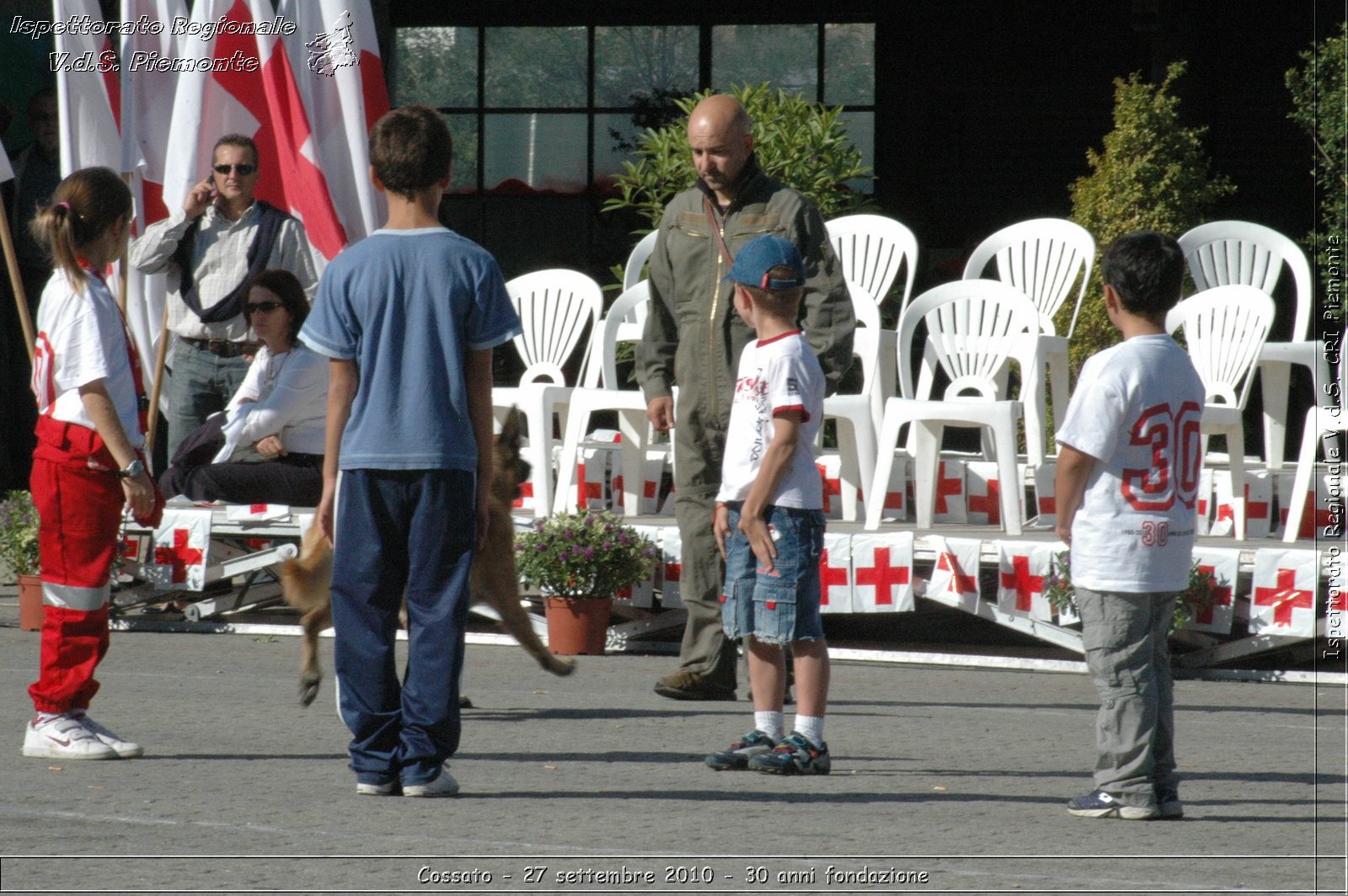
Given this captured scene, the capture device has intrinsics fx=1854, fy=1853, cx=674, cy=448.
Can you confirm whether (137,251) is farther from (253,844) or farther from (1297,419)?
(1297,419)

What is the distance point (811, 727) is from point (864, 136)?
365 inches

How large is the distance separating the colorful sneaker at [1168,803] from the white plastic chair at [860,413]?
3517 mm

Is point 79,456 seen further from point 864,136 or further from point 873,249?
point 864,136

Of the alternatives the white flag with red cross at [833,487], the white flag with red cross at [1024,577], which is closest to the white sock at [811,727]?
the white flag with red cross at [1024,577]

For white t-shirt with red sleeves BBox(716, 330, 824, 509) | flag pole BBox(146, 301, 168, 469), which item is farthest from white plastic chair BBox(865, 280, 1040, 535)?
flag pole BBox(146, 301, 168, 469)

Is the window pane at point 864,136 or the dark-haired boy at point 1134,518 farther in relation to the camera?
the window pane at point 864,136

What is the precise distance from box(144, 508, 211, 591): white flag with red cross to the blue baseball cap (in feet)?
13.1

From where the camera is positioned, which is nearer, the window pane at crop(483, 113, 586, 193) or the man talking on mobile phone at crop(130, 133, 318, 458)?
the man talking on mobile phone at crop(130, 133, 318, 458)

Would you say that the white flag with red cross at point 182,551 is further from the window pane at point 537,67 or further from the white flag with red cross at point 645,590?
the window pane at point 537,67

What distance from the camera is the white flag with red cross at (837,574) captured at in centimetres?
805

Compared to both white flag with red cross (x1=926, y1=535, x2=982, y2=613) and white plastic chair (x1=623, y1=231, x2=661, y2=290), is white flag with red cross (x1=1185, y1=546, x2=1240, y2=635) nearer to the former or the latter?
white flag with red cross (x1=926, y1=535, x2=982, y2=613)

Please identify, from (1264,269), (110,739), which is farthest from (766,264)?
(1264,269)

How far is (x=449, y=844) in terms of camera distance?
4457 mm

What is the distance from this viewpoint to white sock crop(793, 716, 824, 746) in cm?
536
